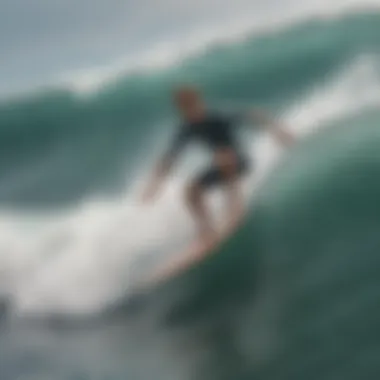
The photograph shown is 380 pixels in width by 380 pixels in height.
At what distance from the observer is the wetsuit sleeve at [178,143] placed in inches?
93.1

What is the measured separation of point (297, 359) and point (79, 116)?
0.85 meters

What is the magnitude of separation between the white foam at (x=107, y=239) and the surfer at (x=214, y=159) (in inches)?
1.2

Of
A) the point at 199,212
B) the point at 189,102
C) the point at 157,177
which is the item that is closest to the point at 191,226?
the point at 199,212

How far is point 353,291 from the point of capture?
2156mm

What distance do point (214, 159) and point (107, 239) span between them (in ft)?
1.00

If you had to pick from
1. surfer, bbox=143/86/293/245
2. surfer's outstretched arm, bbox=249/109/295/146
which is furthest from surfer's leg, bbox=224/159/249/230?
surfer's outstretched arm, bbox=249/109/295/146

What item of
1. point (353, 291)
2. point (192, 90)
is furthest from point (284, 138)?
point (353, 291)

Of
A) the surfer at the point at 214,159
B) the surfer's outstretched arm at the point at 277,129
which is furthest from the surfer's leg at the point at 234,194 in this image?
the surfer's outstretched arm at the point at 277,129

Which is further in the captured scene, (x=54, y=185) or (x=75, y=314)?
(x=54, y=185)

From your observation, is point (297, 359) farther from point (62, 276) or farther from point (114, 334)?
point (62, 276)

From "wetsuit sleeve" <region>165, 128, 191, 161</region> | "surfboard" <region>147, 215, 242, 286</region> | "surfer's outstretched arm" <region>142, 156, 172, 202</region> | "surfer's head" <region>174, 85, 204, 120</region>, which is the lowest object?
"surfboard" <region>147, 215, 242, 286</region>

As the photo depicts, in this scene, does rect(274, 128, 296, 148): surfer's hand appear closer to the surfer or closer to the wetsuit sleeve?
the surfer

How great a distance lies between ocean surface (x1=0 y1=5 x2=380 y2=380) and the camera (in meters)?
2.17

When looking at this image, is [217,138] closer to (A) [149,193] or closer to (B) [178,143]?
(B) [178,143]
